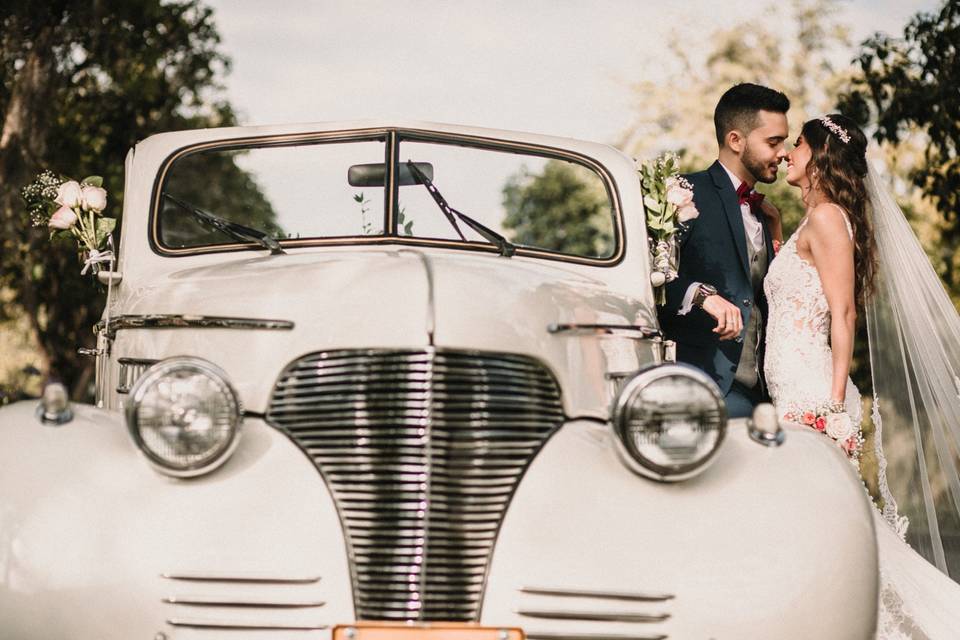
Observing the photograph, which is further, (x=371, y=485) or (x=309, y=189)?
(x=309, y=189)

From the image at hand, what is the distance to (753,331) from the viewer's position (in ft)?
17.8

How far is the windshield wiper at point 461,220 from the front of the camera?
4246mm

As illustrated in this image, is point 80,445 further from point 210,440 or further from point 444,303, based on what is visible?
point 444,303

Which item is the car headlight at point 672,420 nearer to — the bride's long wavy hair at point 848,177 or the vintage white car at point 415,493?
the vintage white car at point 415,493

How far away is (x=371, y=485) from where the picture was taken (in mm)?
3027

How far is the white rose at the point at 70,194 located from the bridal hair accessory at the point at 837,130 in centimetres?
310

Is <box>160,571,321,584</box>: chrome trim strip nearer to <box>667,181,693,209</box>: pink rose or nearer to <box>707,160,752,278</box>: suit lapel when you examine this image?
<box>667,181,693,209</box>: pink rose

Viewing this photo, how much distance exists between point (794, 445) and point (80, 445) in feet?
6.18

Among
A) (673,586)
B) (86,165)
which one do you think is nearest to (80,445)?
(673,586)

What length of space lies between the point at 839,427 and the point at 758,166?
4.89 feet

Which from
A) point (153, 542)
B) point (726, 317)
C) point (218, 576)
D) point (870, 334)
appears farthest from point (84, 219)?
point (870, 334)

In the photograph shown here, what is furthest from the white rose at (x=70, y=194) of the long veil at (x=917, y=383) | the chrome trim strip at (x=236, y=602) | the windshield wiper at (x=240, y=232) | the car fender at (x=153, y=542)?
the long veil at (x=917, y=383)

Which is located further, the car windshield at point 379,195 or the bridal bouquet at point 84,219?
the bridal bouquet at point 84,219

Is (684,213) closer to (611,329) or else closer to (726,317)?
(726,317)
